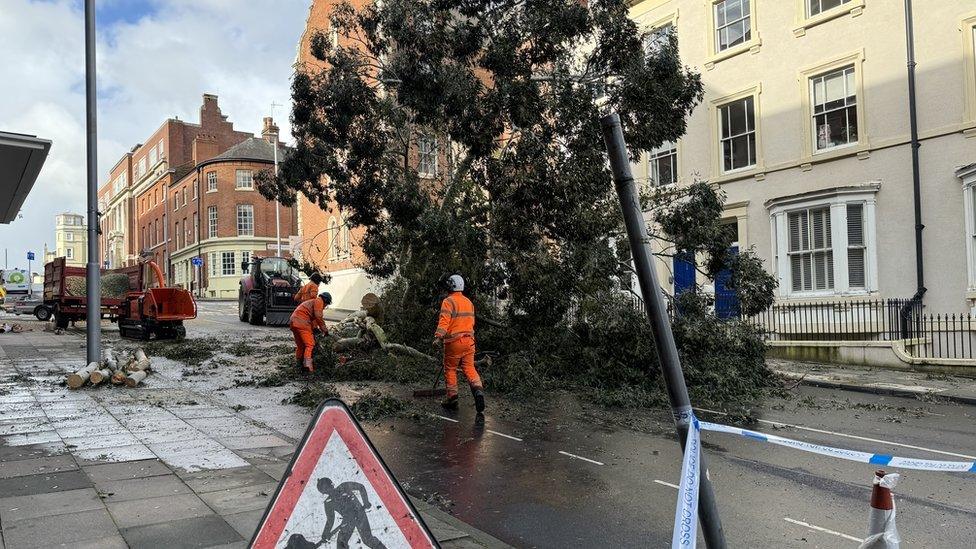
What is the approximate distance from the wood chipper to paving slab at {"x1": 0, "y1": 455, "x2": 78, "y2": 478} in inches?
525

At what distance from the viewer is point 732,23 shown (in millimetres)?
19172

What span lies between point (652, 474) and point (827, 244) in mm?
12851

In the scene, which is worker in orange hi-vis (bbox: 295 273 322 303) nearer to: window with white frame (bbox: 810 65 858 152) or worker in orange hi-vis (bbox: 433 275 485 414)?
worker in orange hi-vis (bbox: 433 275 485 414)

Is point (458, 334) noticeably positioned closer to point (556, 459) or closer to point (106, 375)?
point (556, 459)

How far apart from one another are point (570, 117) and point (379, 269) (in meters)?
5.89

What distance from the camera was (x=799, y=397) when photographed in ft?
35.4

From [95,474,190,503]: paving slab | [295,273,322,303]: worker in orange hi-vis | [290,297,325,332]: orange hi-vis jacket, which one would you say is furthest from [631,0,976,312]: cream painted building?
[95,474,190,503]: paving slab

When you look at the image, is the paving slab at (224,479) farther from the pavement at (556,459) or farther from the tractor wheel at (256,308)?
the tractor wheel at (256,308)

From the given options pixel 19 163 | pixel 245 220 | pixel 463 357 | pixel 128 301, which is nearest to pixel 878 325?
pixel 463 357

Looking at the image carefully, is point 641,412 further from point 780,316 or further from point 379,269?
point 780,316

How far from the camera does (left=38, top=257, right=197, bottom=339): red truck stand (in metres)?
18.7

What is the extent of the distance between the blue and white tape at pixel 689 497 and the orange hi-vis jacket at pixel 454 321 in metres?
6.26

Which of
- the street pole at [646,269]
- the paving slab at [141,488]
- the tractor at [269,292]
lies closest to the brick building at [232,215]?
the tractor at [269,292]

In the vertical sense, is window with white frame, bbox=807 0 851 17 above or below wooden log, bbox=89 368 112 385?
above
